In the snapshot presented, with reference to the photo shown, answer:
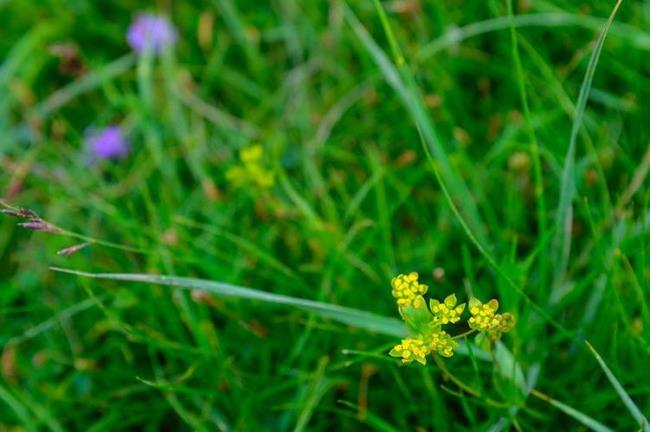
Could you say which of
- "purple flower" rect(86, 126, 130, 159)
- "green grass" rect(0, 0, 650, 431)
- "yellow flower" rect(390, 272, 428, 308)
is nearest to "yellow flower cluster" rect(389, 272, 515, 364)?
"yellow flower" rect(390, 272, 428, 308)

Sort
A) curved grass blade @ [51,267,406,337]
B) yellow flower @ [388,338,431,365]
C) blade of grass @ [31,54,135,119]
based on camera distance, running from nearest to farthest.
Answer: yellow flower @ [388,338,431,365]
curved grass blade @ [51,267,406,337]
blade of grass @ [31,54,135,119]

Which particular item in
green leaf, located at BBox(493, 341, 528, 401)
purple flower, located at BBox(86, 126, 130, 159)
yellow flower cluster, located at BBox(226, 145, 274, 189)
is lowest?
green leaf, located at BBox(493, 341, 528, 401)

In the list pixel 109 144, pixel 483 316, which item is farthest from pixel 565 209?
pixel 109 144

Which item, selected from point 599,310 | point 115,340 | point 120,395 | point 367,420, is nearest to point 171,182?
point 115,340

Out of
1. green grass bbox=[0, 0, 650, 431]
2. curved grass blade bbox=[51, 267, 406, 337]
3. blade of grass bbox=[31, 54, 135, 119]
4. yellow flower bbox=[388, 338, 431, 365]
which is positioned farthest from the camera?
blade of grass bbox=[31, 54, 135, 119]

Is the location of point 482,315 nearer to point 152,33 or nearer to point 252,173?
point 252,173

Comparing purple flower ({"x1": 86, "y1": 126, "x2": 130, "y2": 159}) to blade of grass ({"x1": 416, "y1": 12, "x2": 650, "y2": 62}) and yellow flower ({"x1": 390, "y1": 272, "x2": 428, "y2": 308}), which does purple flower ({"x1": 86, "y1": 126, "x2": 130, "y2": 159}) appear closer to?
blade of grass ({"x1": 416, "y1": 12, "x2": 650, "y2": 62})

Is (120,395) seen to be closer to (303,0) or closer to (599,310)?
(599,310)

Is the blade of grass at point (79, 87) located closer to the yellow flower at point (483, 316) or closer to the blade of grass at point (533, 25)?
the blade of grass at point (533, 25)
